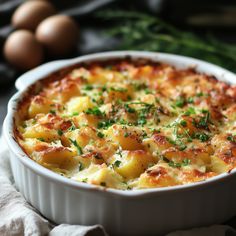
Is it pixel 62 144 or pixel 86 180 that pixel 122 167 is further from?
pixel 62 144

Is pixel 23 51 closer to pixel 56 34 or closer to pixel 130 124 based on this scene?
pixel 56 34

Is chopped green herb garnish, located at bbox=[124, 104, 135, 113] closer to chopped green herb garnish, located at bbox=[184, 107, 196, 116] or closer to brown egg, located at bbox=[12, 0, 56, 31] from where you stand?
chopped green herb garnish, located at bbox=[184, 107, 196, 116]

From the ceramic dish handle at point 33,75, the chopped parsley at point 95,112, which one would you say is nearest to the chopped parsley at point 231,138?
the chopped parsley at point 95,112

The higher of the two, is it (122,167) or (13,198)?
(122,167)

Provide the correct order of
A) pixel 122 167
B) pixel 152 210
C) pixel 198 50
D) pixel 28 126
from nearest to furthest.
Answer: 1. pixel 152 210
2. pixel 122 167
3. pixel 28 126
4. pixel 198 50

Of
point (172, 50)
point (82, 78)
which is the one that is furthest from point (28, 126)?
point (172, 50)

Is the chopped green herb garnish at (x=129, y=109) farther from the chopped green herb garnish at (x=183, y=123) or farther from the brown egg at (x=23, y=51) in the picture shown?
the brown egg at (x=23, y=51)

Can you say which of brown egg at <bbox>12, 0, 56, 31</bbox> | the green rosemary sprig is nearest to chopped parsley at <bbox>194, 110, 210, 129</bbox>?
the green rosemary sprig
